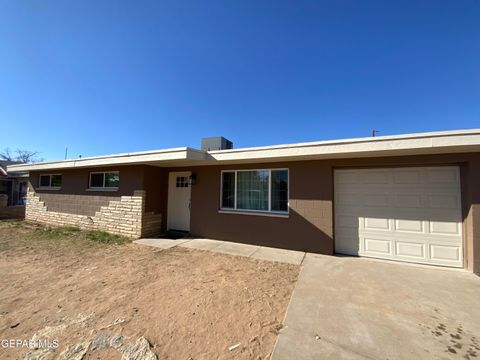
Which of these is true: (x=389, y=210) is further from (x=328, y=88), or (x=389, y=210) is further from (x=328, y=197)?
(x=328, y=88)

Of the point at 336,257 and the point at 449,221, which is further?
the point at 336,257

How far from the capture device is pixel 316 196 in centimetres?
532

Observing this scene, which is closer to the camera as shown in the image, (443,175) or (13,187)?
(443,175)

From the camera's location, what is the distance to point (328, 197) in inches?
204

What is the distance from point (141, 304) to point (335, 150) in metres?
4.70

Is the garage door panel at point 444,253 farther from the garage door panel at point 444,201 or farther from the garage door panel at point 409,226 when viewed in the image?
the garage door panel at point 444,201

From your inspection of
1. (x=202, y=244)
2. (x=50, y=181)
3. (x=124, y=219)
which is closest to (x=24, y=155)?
(x=50, y=181)

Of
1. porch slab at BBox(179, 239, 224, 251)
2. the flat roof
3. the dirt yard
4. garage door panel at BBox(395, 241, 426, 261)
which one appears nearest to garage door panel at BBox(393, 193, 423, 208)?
garage door panel at BBox(395, 241, 426, 261)

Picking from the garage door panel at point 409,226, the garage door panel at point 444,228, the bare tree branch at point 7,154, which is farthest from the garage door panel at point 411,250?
the bare tree branch at point 7,154

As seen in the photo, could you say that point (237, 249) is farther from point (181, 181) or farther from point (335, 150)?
point (335, 150)

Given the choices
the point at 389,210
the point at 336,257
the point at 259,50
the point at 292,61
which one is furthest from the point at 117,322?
the point at 292,61

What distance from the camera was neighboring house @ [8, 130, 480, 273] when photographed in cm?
427

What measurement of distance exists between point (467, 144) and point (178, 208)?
25.3 ft

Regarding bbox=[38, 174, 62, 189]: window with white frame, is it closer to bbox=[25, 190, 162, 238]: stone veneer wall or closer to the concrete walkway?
bbox=[25, 190, 162, 238]: stone veneer wall
